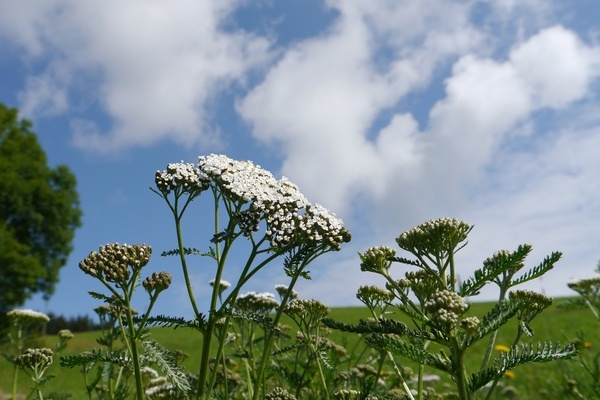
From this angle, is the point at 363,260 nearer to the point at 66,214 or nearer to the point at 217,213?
the point at 217,213

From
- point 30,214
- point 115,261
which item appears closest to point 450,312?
point 115,261

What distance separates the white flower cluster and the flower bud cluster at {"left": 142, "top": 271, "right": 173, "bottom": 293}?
2.80ft

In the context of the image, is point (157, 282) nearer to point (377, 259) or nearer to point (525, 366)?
point (377, 259)

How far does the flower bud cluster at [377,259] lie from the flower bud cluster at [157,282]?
166 centimetres

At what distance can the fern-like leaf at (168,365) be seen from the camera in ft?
13.6

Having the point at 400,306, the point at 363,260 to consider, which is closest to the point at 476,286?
the point at 400,306

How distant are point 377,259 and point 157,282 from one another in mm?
1859

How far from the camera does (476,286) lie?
4.09 meters

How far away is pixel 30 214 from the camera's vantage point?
157 ft

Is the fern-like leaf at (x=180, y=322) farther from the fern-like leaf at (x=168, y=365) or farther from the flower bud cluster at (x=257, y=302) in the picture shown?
the flower bud cluster at (x=257, y=302)

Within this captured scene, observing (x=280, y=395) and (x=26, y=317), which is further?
(x=26, y=317)

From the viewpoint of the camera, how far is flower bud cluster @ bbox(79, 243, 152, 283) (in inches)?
185

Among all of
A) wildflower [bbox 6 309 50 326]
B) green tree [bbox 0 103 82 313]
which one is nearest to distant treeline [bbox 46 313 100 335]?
green tree [bbox 0 103 82 313]

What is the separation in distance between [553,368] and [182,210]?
598 inches
